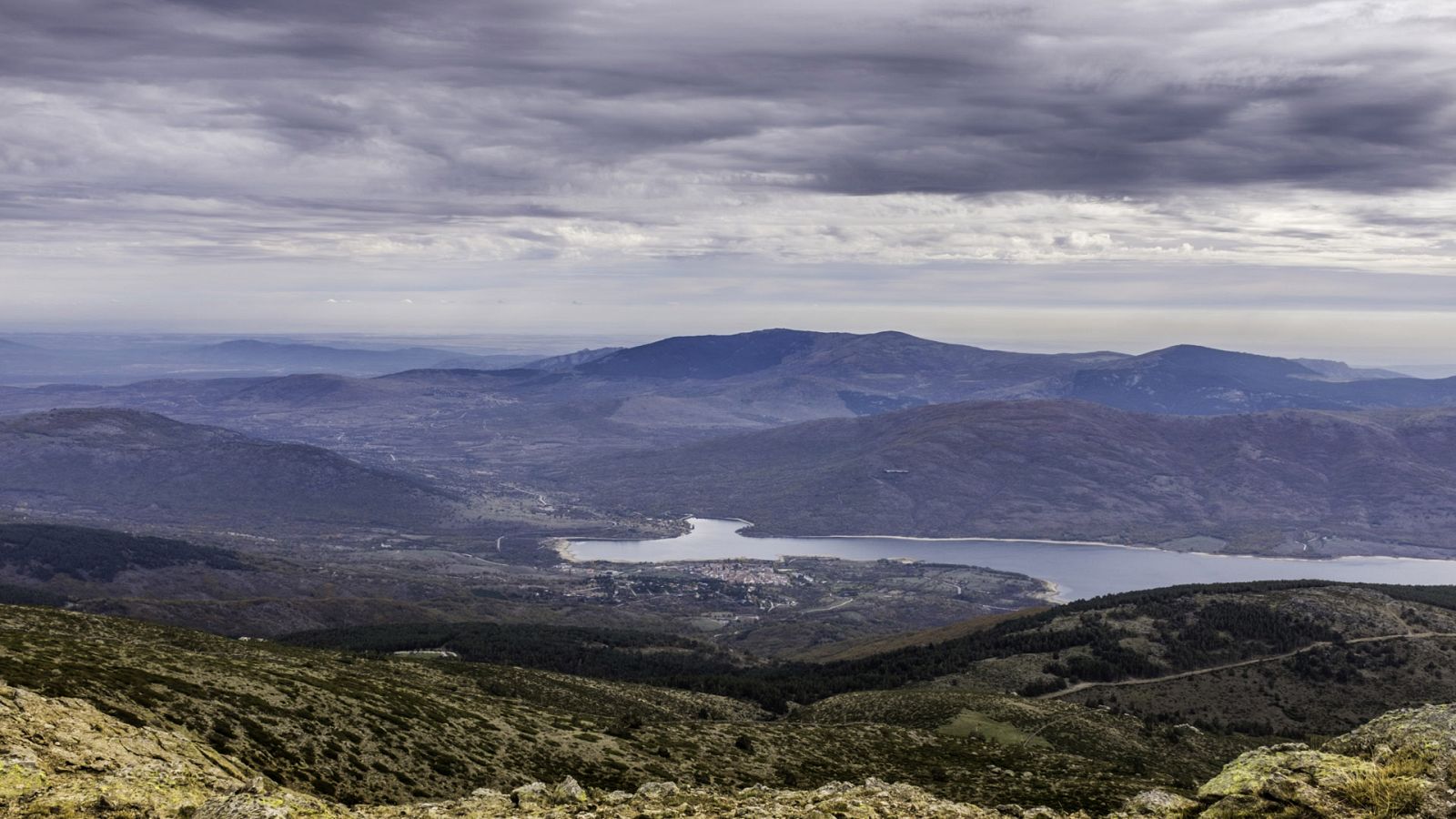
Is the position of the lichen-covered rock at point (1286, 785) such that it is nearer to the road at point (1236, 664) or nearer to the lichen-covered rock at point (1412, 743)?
the lichen-covered rock at point (1412, 743)

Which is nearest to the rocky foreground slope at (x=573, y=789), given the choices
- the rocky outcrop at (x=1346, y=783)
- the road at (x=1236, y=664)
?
the rocky outcrop at (x=1346, y=783)

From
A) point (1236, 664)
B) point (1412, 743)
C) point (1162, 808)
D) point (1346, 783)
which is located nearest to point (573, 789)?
point (1162, 808)

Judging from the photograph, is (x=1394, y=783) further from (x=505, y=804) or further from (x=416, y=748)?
(x=416, y=748)

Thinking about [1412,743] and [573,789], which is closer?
[1412,743]

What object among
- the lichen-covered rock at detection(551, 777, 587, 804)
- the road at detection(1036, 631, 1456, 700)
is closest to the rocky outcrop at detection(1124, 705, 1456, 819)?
the lichen-covered rock at detection(551, 777, 587, 804)

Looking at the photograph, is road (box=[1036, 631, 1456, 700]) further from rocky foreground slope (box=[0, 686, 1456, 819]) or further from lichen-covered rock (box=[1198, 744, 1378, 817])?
lichen-covered rock (box=[1198, 744, 1378, 817])

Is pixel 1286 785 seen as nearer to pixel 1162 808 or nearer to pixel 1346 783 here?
pixel 1346 783
